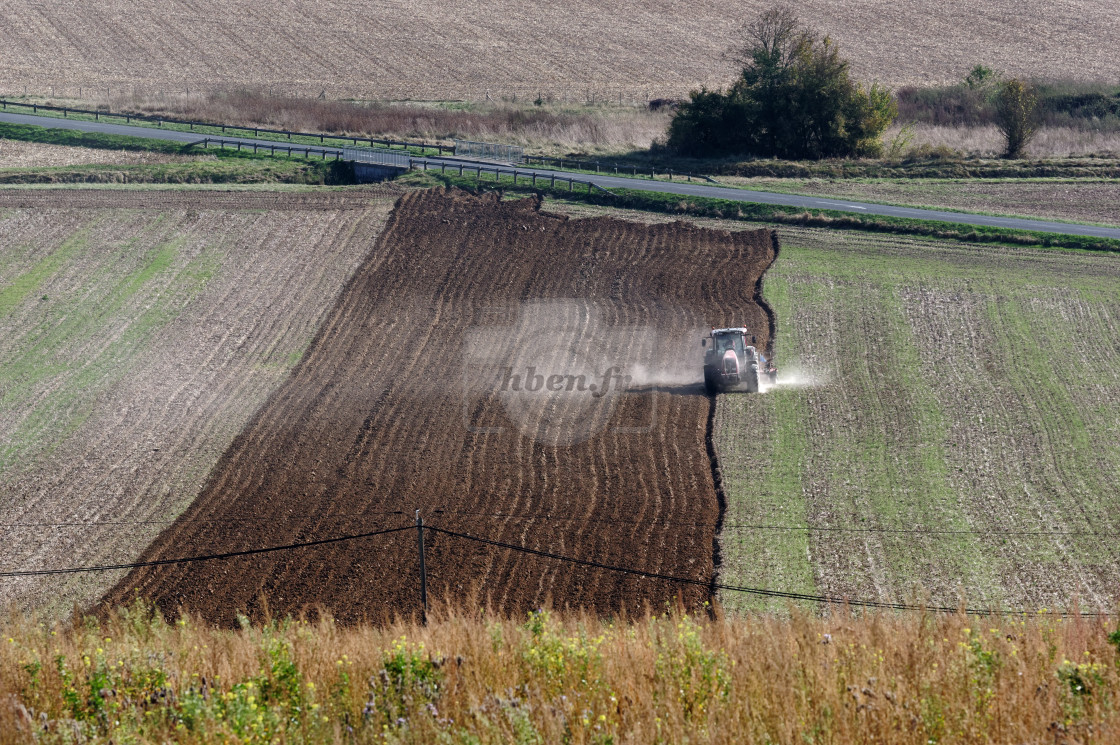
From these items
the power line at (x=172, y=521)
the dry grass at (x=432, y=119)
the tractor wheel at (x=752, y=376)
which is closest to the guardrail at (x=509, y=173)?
the dry grass at (x=432, y=119)

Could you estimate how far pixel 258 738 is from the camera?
848cm

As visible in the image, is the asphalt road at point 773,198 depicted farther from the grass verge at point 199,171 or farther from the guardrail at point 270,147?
the grass verge at point 199,171

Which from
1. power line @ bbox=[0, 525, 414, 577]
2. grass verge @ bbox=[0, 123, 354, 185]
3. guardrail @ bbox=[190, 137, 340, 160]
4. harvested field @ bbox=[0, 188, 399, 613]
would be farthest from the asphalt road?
power line @ bbox=[0, 525, 414, 577]

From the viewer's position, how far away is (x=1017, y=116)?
187ft

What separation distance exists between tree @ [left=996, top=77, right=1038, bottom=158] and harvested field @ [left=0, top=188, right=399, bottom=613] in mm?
34868

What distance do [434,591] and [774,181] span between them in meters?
38.4

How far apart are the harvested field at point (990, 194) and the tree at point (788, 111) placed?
20.6ft

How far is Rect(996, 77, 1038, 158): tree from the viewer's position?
2240 inches

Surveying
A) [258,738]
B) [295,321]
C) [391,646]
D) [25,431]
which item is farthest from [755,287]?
[258,738]

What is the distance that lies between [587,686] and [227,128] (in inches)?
2286

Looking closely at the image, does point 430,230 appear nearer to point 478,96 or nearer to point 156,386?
point 156,386

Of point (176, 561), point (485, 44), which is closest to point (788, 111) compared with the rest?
point (485, 44)

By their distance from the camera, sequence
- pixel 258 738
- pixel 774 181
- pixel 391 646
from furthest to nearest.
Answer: pixel 774 181
pixel 391 646
pixel 258 738

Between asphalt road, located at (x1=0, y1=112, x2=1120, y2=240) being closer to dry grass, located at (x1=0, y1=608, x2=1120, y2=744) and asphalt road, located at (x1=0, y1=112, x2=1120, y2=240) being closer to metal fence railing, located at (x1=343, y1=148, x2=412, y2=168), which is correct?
metal fence railing, located at (x1=343, y1=148, x2=412, y2=168)
